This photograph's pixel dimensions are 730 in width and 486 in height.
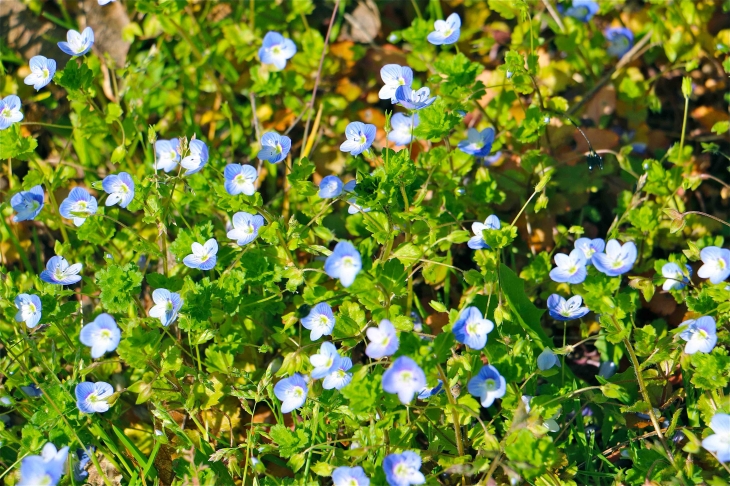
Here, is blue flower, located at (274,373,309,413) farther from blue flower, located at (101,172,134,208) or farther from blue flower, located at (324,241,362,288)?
blue flower, located at (101,172,134,208)

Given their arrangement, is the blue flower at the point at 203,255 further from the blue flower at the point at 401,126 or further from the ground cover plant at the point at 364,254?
the blue flower at the point at 401,126

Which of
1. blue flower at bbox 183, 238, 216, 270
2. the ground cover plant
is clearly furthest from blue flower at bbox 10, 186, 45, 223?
blue flower at bbox 183, 238, 216, 270

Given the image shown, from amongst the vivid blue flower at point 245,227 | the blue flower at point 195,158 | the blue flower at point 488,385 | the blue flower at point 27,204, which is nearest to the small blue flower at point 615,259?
the blue flower at point 488,385

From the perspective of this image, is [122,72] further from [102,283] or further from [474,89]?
[474,89]

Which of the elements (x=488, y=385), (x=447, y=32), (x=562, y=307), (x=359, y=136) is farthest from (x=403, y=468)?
(x=447, y=32)

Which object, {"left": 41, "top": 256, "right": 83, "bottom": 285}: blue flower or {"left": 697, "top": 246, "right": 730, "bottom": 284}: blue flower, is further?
{"left": 41, "top": 256, "right": 83, "bottom": 285}: blue flower

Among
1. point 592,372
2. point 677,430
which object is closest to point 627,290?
point 592,372
